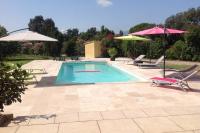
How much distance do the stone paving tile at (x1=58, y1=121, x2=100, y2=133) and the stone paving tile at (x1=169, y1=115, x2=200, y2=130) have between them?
158cm

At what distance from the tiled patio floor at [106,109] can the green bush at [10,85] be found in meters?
0.50

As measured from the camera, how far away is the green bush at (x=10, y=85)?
19.6 feet

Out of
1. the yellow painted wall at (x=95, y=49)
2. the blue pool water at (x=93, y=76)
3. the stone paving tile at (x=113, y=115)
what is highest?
the yellow painted wall at (x=95, y=49)

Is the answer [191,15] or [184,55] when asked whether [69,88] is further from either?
[191,15]

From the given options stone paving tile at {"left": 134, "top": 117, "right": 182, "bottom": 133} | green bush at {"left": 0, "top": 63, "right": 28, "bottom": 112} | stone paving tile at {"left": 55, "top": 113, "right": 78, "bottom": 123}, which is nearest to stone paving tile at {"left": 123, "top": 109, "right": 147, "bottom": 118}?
stone paving tile at {"left": 134, "top": 117, "right": 182, "bottom": 133}

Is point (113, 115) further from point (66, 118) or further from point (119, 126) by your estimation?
point (66, 118)

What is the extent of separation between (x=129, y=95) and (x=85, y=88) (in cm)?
203

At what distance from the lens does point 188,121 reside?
18.4ft

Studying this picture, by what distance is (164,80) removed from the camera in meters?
10.4

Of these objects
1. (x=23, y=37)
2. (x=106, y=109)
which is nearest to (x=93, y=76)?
(x=23, y=37)

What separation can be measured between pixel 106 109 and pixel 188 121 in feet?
Answer: 7.30

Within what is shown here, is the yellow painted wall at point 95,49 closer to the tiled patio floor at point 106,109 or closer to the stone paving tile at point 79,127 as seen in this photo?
the tiled patio floor at point 106,109

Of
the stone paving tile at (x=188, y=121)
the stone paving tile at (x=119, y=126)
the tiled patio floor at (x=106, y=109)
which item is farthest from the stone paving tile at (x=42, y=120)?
the stone paving tile at (x=188, y=121)

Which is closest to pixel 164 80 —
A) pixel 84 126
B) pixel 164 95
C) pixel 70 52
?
pixel 164 95
